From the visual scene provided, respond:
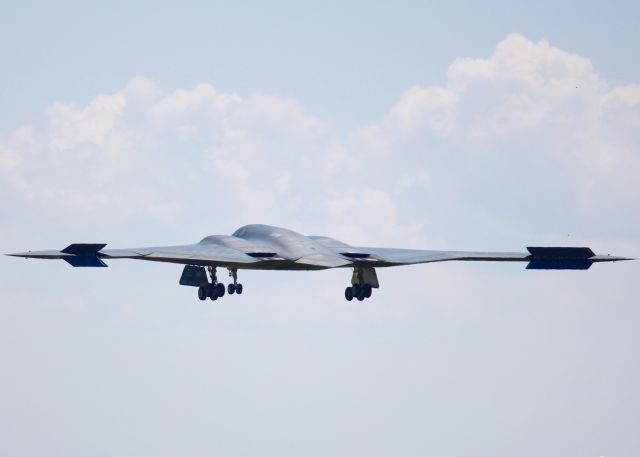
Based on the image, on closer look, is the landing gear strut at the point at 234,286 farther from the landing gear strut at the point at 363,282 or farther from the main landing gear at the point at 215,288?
the landing gear strut at the point at 363,282

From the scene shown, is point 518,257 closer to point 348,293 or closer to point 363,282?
point 363,282

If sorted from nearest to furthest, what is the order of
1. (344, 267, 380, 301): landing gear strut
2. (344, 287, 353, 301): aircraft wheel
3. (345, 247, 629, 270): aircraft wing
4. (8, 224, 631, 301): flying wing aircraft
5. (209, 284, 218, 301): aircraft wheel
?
1. (8, 224, 631, 301): flying wing aircraft
2. (345, 247, 629, 270): aircraft wing
3. (344, 267, 380, 301): landing gear strut
4. (344, 287, 353, 301): aircraft wheel
5. (209, 284, 218, 301): aircraft wheel

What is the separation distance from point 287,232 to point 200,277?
19.3 ft

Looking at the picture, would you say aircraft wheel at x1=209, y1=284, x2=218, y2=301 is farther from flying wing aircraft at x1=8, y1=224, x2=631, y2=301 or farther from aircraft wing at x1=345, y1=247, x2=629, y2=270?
aircraft wing at x1=345, y1=247, x2=629, y2=270

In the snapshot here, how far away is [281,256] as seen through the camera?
87.6 m

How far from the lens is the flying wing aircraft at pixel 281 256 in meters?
86.0

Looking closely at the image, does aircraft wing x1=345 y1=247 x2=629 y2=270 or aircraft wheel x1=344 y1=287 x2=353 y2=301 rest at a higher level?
aircraft wing x1=345 y1=247 x2=629 y2=270

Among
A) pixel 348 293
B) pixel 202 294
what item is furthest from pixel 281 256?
pixel 202 294

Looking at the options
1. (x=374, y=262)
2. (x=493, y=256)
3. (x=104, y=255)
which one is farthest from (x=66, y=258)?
(x=493, y=256)

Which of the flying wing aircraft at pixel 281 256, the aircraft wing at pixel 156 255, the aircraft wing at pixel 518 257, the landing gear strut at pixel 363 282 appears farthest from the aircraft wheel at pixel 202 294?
the aircraft wing at pixel 518 257

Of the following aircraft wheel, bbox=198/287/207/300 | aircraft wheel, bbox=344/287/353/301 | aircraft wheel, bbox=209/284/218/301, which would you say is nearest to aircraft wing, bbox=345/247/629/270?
aircraft wheel, bbox=344/287/353/301

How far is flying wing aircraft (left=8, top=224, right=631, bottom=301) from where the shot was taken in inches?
3386

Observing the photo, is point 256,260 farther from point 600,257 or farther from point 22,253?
point 600,257

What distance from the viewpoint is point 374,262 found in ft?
291
